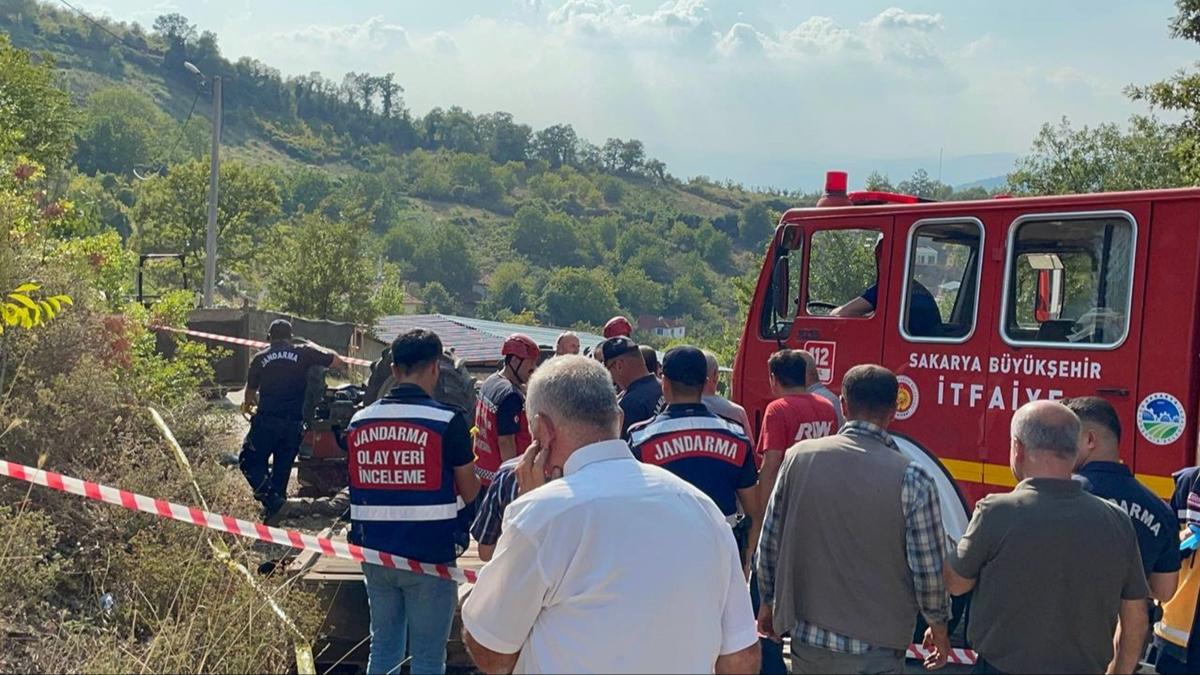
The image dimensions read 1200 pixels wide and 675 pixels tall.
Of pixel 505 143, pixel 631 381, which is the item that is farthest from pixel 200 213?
pixel 505 143

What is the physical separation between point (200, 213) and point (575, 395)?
140 ft

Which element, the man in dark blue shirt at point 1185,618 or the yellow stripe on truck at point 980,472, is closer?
the man in dark blue shirt at point 1185,618

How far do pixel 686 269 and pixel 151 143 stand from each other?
63.6 m

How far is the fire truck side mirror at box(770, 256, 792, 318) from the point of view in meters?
6.93

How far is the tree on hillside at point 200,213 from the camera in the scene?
135ft

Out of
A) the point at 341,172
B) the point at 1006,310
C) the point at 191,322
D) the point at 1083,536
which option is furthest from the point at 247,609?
the point at 341,172

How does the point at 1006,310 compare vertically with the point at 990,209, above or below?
below

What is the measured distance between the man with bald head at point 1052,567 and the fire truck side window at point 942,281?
8.57 feet

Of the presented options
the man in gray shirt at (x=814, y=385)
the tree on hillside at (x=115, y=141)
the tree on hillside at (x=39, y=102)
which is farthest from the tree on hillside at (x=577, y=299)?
the man in gray shirt at (x=814, y=385)

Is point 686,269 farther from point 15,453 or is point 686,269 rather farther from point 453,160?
point 15,453

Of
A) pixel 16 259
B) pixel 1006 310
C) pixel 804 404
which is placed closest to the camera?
pixel 804 404

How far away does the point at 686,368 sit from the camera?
15.4 feet

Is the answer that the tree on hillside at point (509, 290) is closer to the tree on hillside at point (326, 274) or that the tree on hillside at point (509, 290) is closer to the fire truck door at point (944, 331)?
the tree on hillside at point (326, 274)

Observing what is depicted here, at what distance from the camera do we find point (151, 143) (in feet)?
404
